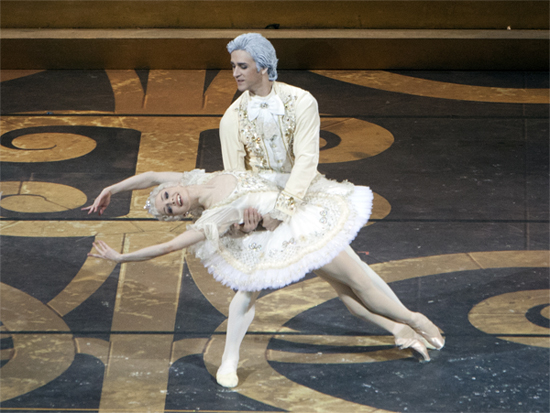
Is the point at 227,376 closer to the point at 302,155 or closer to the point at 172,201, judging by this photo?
the point at 172,201

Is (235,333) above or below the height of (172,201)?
→ below

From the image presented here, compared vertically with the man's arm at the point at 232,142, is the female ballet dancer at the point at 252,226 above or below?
below

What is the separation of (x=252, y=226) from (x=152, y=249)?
1.34 ft

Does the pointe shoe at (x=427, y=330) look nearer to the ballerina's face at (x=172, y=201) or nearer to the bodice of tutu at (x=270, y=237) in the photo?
the bodice of tutu at (x=270, y=237)

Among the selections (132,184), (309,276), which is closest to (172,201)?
(132,184)

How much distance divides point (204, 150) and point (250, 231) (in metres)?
2.53

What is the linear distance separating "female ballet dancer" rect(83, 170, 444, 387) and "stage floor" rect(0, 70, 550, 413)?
363 millimetres

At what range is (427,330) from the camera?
3508mm

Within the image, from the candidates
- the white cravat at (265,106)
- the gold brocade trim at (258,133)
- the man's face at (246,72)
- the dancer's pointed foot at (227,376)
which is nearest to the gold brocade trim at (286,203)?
the gold brocade trim at (258,133)

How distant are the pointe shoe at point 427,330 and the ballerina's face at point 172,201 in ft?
3.68

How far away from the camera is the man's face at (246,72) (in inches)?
122

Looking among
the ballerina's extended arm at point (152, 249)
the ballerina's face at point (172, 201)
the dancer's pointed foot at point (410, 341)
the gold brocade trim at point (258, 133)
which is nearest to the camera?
the ballerina's extended arm at point (152, 249)

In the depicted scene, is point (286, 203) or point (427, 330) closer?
point (286, 203)

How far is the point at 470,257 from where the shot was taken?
4.31 meters
